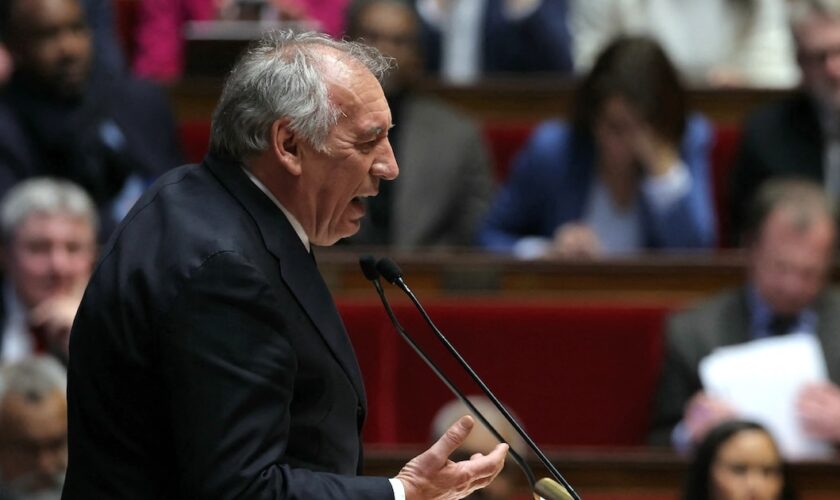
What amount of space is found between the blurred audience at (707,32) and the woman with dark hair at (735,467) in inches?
48.2

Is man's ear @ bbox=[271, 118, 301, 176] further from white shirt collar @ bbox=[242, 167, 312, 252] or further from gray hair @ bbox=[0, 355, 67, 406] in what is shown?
gray hair @ bbox=[0, 355, 67, 406]

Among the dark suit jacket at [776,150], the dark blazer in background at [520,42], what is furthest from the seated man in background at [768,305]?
the dark blazer in background at [520,42]

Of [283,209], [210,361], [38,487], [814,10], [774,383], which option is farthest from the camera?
[814,10]

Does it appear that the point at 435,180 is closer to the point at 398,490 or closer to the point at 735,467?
the point at 735,467

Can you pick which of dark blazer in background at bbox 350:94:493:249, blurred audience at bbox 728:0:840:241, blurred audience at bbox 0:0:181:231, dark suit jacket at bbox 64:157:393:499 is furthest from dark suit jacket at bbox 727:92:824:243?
dark suit jacket at bbox 64:157:393:499

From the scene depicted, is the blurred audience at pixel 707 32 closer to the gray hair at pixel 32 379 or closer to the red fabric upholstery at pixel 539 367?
the red fabric upholstery at pixel 539 367

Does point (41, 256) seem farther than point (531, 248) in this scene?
No

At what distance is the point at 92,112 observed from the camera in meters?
2.92

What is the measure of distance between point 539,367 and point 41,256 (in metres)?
0.81

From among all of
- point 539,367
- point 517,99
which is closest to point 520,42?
point 517,99

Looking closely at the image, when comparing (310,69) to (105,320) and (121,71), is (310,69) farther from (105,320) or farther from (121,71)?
(121,71)

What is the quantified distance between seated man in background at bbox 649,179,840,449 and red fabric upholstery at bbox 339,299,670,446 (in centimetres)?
8

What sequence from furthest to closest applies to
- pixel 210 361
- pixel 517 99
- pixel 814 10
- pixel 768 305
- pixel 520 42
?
1. pixel 520 42
2. pixel 517 99
3. pixel 814 10
4. pixel 768 305
5. pixel 210 361

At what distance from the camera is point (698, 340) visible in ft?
8.05
